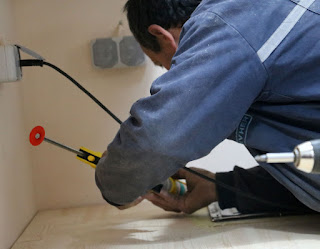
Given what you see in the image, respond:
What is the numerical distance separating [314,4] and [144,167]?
15.3 inches

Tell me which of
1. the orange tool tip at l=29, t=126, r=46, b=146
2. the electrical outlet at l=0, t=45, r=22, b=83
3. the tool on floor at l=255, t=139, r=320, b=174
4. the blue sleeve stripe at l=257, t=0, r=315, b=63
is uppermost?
the blue sleeve stripe at l=257, t=0, r=315, b=63

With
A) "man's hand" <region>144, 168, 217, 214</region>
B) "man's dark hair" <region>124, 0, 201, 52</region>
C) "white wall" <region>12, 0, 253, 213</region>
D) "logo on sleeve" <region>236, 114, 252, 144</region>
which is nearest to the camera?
"logo on sleeve" <region>236, 114, 252, 144</region>

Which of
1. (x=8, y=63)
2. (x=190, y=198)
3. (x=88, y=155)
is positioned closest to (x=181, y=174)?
(x=190, y=198)

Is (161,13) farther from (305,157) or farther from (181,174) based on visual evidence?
(305,157)

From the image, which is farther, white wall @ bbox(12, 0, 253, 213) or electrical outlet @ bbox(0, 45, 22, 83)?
white wall @ bbox(12, 0, 253, 213)

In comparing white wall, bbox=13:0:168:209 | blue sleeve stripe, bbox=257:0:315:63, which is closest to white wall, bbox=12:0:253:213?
white wall, bbox=13:0:168:209

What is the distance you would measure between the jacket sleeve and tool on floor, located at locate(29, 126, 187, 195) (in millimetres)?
325

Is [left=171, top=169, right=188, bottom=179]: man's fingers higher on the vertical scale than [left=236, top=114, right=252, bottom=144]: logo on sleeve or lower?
lower

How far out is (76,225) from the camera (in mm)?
1104

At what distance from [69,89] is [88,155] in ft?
0.88

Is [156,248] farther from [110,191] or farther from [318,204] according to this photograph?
[318,204]

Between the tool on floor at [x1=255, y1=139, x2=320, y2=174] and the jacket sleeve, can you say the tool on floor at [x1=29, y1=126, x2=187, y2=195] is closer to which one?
the jacket sleeve

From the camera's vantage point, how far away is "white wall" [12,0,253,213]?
1.26 metres

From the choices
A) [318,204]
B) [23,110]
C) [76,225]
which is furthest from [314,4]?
[23,110]
